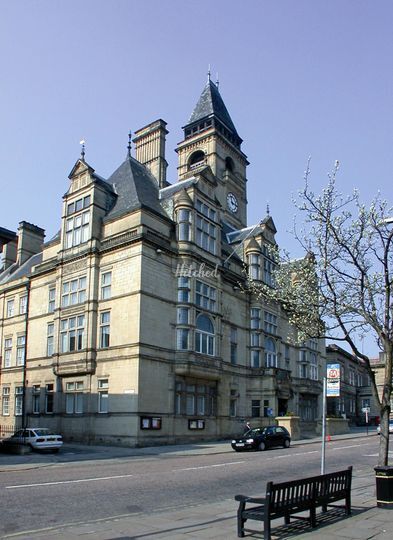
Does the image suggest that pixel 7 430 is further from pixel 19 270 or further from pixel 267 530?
pixel 267 530

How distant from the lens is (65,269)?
38.8 metres

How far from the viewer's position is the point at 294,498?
892cm

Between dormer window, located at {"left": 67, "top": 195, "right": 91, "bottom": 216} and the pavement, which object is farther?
dormer window, located at {"left": 67, "top": 195, "right": 91, "bottom": 216}

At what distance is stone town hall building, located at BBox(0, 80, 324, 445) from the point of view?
1332 inches

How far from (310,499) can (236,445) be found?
21.9 meters

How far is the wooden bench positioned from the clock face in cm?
4890

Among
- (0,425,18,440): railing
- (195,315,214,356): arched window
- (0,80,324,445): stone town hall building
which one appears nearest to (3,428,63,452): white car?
(0,80,324,445): stone town hall building

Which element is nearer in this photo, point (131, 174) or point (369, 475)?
point (369, 475)

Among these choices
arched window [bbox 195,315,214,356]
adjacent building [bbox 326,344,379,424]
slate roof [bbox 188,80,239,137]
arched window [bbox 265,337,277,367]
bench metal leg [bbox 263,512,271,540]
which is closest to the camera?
bench metal leg [bbox 263,512,271,540]

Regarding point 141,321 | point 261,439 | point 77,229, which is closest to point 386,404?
point 261,439

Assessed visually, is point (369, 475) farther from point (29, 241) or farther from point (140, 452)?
point (29, 241)

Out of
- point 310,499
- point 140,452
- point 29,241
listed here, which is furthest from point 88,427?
point 310,499

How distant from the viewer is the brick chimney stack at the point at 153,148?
4653 cm

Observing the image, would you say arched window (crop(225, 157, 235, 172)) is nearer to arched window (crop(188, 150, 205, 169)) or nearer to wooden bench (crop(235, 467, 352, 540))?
Result: arched window (crop(188, 150, 205, 169))
